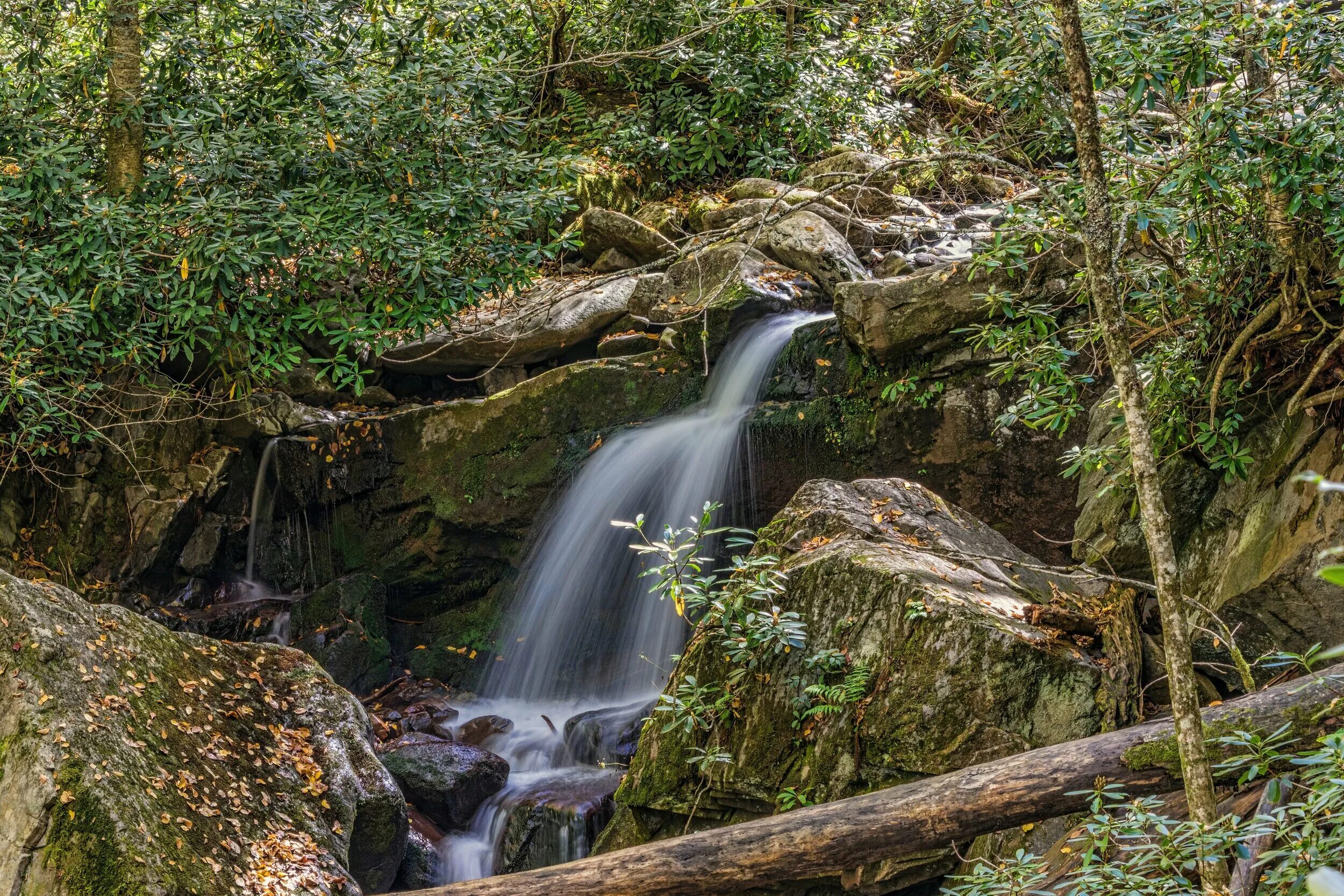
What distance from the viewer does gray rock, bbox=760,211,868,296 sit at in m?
10.2

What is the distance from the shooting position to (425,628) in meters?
10.2

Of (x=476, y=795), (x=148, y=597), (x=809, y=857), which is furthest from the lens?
(x=148, y=597)

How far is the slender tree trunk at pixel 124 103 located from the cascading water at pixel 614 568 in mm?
4583

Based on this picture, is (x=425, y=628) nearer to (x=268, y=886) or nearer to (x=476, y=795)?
(x=476, y=795)

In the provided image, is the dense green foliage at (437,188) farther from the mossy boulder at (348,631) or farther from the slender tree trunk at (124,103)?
the mossy boulder at (348,631)

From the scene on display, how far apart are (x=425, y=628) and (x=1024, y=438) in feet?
19.6

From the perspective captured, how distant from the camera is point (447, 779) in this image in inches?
286

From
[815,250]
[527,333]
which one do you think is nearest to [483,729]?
[527,333]

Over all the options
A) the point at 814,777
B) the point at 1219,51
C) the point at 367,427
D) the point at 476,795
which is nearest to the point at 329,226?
the point at 367,427

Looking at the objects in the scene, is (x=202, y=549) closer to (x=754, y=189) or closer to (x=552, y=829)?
(x=552, y=829)

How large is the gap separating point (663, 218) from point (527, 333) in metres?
2.73

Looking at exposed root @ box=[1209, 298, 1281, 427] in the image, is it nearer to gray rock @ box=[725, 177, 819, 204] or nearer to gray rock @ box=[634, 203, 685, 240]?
gray rock @ box=[725, 177, 819, 204]

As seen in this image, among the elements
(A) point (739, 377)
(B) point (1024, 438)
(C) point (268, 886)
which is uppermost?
(A) point (739, 377)

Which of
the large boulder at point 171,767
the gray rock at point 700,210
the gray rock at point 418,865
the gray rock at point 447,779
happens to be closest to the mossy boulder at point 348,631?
the gray rock at point 447,779
